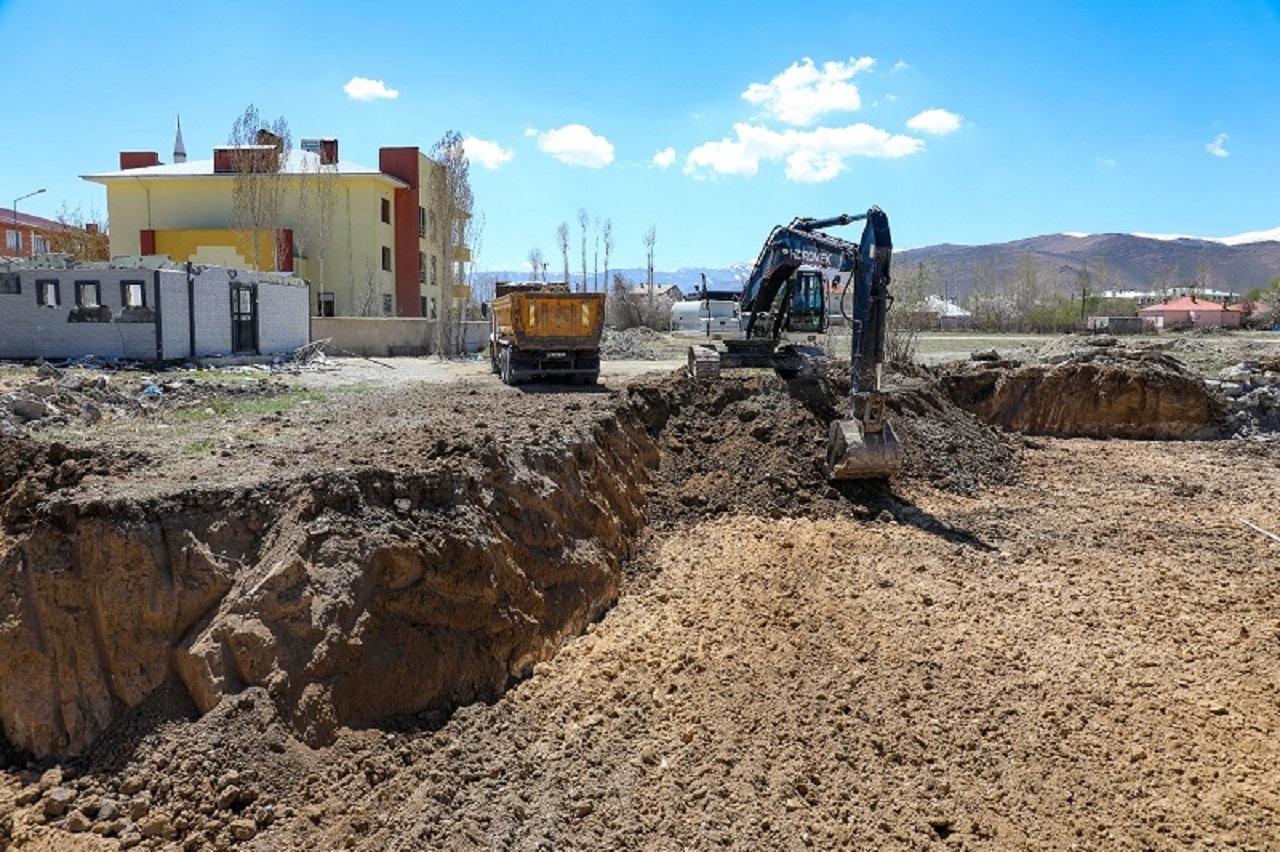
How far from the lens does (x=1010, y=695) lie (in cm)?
701

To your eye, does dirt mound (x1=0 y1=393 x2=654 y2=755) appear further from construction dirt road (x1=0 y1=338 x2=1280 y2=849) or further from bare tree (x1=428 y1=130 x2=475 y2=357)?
bare tree (x1=428 y1=130 x2=475 y2=357)

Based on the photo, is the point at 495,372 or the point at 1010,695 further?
the point at 495,372

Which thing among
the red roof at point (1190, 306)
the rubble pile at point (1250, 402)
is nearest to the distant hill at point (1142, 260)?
the red roof at point (1190, 306)

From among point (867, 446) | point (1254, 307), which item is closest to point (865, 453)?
point (867, 446)

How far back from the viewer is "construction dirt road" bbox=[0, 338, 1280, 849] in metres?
5.80

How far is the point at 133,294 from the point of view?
2095 centimetres

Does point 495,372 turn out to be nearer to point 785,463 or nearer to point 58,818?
point 785,463

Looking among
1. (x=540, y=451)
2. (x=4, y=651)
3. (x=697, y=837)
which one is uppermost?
(x=540, y=451)

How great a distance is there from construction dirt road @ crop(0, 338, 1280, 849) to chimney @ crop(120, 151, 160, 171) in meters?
36.4

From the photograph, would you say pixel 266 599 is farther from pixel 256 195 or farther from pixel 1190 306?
pixel 1190 306

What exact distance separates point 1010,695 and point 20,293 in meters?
22.1

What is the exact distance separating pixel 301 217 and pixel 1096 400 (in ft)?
97.3

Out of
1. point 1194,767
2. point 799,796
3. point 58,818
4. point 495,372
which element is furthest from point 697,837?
point 495,372

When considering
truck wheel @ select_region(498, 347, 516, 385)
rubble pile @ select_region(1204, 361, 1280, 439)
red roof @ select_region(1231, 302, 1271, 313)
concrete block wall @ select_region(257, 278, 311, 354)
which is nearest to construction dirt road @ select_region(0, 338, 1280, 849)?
truck wheel @ select_region(498, 347, 516, 385)
